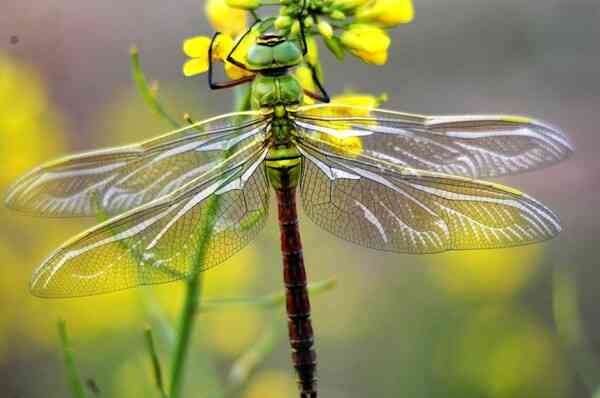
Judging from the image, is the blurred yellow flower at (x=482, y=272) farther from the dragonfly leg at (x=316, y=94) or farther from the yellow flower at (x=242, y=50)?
the yellow flower at (x=242, y=50)

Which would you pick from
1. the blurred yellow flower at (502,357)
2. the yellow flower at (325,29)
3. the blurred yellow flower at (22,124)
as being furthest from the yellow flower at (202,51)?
the blurred yellow flower at (502,357)

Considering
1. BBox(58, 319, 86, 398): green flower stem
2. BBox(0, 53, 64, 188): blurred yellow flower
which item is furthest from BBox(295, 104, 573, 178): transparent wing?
BBox(0, 53, 64, 188): blurred yellow flower

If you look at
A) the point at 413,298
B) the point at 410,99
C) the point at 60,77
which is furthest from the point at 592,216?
the point at 60,77

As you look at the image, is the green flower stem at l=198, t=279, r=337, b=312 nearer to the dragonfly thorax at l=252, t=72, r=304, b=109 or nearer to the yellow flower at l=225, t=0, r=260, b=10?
the dragonfly thorax at l=252, t=72, r=304, b=109

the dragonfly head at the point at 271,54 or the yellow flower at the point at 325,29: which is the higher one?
the yellow flower at the point at 325,29

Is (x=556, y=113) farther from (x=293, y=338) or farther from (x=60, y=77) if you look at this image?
(x=293, y=338)
